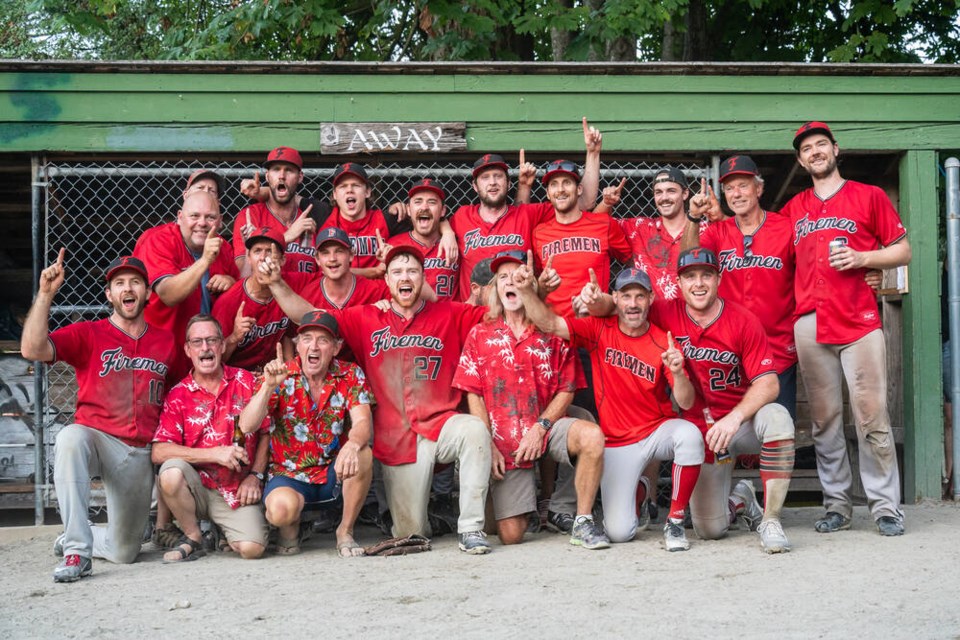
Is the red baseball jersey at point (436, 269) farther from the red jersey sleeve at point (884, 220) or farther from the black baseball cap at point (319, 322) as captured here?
the red jersey sleeve at point (884, 220)

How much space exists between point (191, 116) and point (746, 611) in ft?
15.7

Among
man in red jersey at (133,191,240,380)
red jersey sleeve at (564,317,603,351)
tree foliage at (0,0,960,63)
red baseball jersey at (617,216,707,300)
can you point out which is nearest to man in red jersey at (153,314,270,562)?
man in red jersey at (133,191,240,380)

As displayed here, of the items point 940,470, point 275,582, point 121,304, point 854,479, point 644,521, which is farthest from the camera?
point 854,479

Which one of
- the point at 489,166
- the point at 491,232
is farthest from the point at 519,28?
the point at 491,232

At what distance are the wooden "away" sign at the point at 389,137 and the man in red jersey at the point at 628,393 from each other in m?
1.83

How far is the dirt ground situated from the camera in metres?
3.58

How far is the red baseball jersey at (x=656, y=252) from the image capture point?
5789 millimetres

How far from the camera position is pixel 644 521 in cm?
577

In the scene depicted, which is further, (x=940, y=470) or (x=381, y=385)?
(x=940, y=470)

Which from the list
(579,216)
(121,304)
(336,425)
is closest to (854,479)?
(579,216)

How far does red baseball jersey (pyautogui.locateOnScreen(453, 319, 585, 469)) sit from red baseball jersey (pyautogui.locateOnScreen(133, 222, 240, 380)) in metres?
1.59

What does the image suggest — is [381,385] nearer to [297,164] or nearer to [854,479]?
[297,164]

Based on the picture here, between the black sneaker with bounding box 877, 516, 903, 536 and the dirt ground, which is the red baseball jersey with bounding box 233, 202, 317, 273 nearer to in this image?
the dirt ground

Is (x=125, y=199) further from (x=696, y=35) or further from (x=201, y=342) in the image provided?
(x=696, y=35)
